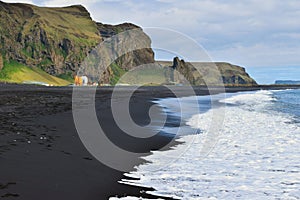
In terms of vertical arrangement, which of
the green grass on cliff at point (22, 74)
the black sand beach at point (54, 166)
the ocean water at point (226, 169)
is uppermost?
the green grass on cliff at point (22, 74)

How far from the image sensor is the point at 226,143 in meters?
15.8

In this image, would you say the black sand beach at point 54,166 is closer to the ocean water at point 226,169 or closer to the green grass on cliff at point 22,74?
the ocean water at point 226,169

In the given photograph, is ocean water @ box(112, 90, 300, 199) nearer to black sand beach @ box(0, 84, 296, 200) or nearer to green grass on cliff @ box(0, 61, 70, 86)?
black sand beach @ box(0, 84, 296, 200)

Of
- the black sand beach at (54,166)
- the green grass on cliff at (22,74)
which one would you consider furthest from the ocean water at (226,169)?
the green grass on cliff at (22,74)

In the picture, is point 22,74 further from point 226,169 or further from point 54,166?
point 226,169

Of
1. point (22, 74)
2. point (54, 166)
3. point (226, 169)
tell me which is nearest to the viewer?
point (54, 166)

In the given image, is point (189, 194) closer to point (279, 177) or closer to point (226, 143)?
point (279, 177)

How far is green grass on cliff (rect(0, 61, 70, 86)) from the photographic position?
162 metres

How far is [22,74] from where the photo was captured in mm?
173875

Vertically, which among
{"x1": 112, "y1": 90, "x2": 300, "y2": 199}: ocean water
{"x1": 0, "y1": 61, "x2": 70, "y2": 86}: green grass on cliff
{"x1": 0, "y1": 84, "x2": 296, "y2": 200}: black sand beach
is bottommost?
{"x1": 112, "y1": 90, "x2": 300, "y2": 199}: ocean water

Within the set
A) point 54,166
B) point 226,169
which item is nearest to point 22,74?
point 54,166

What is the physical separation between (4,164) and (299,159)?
10.2m

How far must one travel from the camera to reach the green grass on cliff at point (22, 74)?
162500mm

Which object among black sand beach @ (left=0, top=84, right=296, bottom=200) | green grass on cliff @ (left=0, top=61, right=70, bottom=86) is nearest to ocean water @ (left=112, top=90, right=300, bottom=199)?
black sand beach @ (left=0, top=84, right=296, bottom=200)
